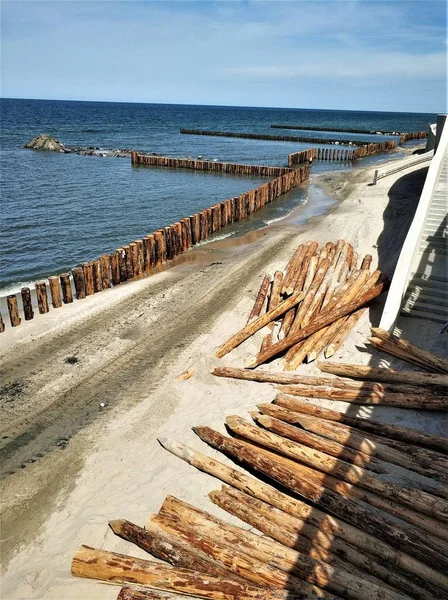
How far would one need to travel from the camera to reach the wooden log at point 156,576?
4996 millimetres

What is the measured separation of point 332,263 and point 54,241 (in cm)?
1314

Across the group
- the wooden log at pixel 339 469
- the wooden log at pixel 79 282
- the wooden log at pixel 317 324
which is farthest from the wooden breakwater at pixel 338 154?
the wooden log at pixel 339 469

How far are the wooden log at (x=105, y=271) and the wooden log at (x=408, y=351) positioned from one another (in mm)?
9529

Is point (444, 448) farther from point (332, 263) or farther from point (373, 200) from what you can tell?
point (373, 200)

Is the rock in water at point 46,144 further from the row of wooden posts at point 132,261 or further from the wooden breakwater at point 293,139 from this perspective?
the row of wooden posts at point 132,261

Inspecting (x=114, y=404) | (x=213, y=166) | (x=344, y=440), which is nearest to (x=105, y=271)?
(x=114, y=404)

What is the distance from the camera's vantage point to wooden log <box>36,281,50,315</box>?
13547 mm

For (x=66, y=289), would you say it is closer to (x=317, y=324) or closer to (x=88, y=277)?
(x=88, y=277)

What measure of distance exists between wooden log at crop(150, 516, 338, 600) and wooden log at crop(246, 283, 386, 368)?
514 centimetres

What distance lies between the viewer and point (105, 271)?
51.8 ft

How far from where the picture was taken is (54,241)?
20.9 meters

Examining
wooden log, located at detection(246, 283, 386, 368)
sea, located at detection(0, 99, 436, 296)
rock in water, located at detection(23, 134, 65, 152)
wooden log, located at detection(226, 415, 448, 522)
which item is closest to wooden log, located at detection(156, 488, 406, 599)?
wooden log, located at detection(226, 415, 448, 522)

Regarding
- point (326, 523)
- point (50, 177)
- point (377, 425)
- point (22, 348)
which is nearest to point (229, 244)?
point (22, 348)

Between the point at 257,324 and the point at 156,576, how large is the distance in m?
7.38
